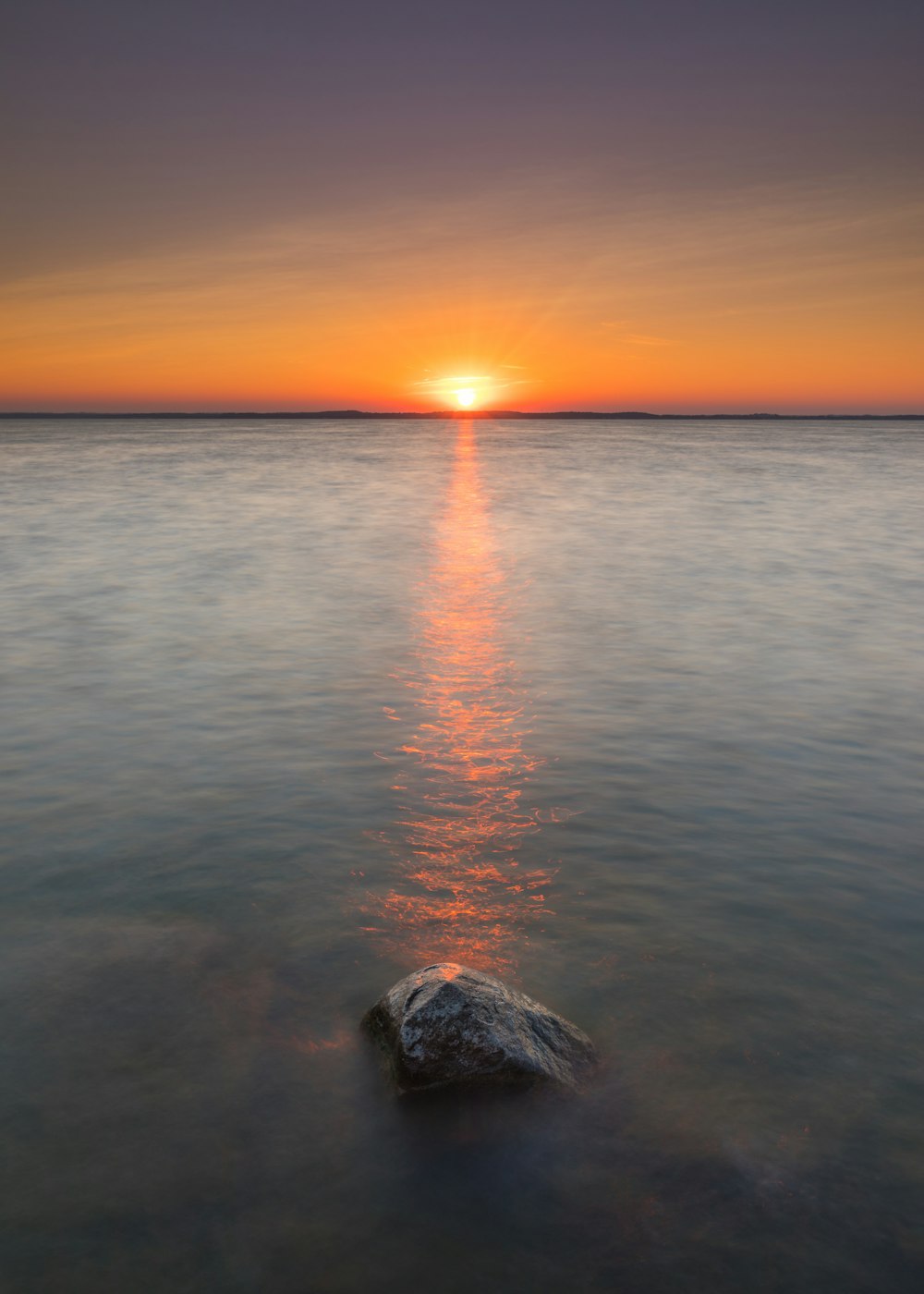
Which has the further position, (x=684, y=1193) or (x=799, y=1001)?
(x=799, y=1001)

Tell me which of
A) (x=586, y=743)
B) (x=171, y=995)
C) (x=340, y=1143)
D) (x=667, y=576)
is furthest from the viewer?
(x=667, y=576)

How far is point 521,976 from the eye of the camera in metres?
6.33

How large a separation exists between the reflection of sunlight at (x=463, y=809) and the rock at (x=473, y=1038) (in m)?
0.99

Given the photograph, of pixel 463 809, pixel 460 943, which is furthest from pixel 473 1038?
pixel 463 809

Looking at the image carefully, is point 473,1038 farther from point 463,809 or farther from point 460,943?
point 463,809

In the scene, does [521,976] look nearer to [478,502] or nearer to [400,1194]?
[400,1194]

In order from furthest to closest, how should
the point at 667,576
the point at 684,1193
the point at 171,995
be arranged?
1. the point at 667,576
2. the point at 171,995
3. the point at 684,1193

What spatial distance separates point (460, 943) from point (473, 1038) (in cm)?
147

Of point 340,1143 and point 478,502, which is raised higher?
point 340,1143

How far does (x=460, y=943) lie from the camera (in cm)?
673

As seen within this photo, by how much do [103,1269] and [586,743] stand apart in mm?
7195

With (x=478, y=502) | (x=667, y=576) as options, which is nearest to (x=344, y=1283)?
(x=667, y=576)

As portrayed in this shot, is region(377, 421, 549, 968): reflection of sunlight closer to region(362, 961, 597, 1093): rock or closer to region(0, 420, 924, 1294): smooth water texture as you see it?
region(0, 420, 924, 1294): smooth water texture

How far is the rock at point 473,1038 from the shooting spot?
206 inches
